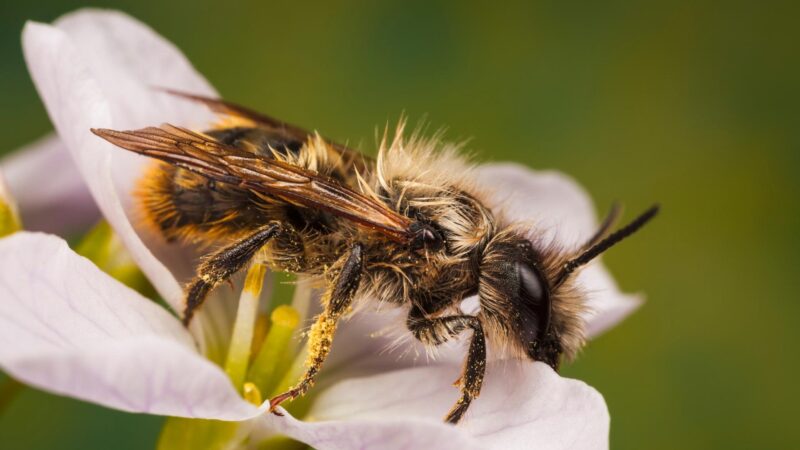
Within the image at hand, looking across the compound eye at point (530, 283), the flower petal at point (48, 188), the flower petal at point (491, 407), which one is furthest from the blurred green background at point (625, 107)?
the compound eye at point (530, 283)

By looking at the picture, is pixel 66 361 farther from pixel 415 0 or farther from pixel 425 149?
pixel 415 0

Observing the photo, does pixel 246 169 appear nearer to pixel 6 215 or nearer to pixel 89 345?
pixel 89 345

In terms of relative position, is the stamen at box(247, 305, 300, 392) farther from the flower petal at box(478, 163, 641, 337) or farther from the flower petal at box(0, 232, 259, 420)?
the flower petal at box(478, 163, 641, 337)

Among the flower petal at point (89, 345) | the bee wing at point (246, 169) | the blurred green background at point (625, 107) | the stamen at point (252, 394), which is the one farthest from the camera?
the blurred green background at point (625, 107)

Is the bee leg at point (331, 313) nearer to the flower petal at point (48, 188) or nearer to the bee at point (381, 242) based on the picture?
the bee at point (381, 242)

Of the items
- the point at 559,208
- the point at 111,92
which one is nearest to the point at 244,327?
the point at 111,92

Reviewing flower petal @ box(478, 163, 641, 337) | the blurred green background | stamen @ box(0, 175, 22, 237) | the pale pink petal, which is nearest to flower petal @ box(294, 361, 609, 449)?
the pale pink petal
